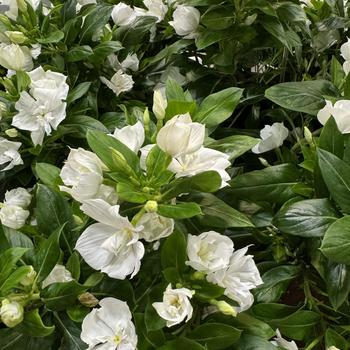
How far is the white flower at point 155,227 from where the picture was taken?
63 centimetres

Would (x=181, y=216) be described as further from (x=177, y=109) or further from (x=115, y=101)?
(x=115, y=101)

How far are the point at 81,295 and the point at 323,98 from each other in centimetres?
53

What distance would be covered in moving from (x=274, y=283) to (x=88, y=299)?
289mm

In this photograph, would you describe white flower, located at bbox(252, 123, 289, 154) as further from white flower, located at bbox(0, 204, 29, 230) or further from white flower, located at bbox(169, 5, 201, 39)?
white flower, located at bbox(0, 204, 29, 230)

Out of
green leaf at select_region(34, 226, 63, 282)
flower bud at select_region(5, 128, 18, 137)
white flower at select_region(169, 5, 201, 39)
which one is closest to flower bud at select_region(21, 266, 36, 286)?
green leaf at select_region(34, 226, 63, 282)

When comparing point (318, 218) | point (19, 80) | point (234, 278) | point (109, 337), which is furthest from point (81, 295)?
point (19, 80)

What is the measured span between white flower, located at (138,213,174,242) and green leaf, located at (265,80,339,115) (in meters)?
0.37

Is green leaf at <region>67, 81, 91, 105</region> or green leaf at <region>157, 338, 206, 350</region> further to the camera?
green leaf at <region>67, 81, 91, 105</region>

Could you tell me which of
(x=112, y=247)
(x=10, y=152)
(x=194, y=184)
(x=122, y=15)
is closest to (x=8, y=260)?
(x=112, y=247)

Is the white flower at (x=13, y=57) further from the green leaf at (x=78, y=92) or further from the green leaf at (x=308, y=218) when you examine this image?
the green leaf at (x=308, y=218)

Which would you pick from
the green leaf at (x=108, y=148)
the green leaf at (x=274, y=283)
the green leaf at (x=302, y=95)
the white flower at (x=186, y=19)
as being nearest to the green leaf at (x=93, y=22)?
the white flower at (x=186, y=19)

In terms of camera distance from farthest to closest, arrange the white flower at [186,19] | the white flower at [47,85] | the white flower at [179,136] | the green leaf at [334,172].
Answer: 1. the white flower at [186,19]
2. the white flower at [47,85]
3. the green leaf at [334,172]
4. the white flower at [179,136]

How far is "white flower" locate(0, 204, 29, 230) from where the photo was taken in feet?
2.69

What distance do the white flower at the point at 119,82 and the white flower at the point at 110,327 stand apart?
0.56m
